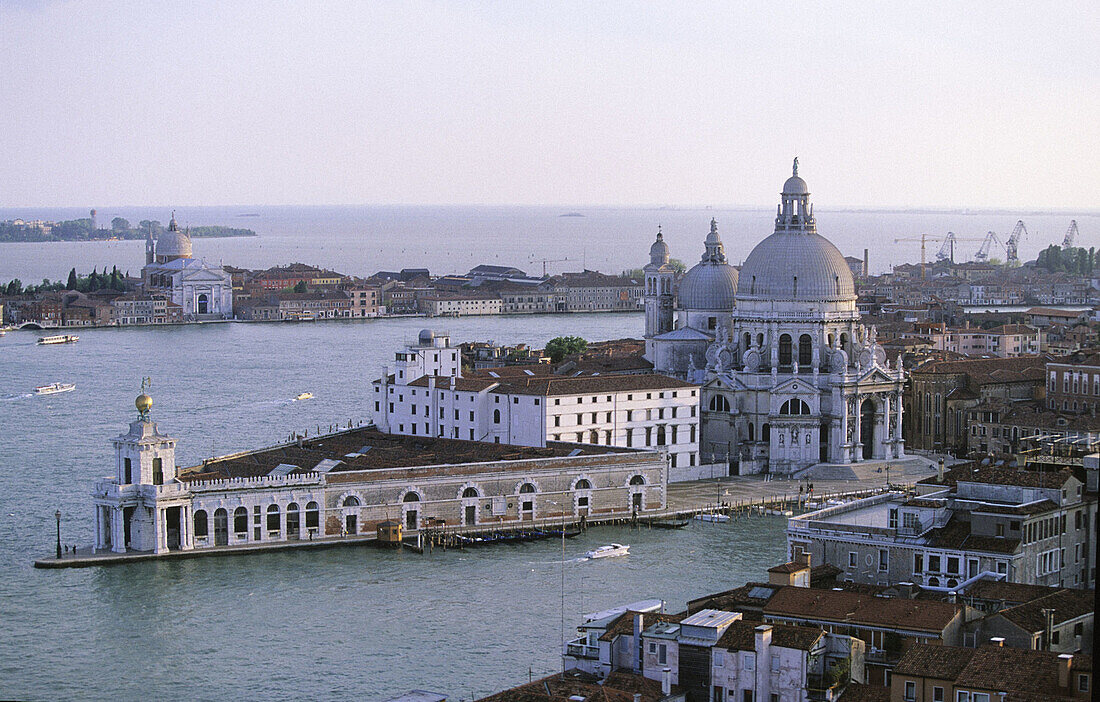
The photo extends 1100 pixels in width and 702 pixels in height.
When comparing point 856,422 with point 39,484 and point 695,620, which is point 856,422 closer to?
point 39,484

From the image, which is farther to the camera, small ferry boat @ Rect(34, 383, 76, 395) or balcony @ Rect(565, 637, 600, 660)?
small ferry boat @ Rect(34, 383, 76, 395)

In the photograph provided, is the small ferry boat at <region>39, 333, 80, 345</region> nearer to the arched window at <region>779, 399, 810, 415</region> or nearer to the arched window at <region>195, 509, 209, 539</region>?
the arched window at <region>779, 399, 810, 415</region>

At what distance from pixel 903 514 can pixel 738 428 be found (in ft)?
33.2

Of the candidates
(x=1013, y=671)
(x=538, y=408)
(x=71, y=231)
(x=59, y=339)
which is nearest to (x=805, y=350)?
(x=538, y=408)

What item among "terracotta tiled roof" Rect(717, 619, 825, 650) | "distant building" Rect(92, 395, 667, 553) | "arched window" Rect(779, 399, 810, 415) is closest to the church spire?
"arched window" Rect(779, 399, 810, 415)

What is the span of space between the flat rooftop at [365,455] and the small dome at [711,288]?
18.0ft

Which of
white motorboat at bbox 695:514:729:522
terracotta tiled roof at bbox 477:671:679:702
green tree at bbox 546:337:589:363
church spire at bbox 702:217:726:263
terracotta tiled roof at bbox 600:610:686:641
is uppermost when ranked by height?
church spire at bbox 702:217:726:263

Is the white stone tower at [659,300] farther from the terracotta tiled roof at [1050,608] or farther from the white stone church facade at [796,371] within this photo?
the terracotta tiled roof at [1050,608]

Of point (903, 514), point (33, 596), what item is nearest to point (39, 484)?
point (33, 596)

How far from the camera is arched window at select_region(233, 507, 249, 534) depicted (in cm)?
1652

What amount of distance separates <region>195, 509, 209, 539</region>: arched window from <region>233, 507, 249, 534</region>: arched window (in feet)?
0.98

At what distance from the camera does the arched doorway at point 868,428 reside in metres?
22.4

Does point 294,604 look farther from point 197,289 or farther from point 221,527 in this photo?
point 197,289

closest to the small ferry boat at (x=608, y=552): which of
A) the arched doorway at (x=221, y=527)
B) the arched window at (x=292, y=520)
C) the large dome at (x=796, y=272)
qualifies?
the arched window at (x=292, y=520)
